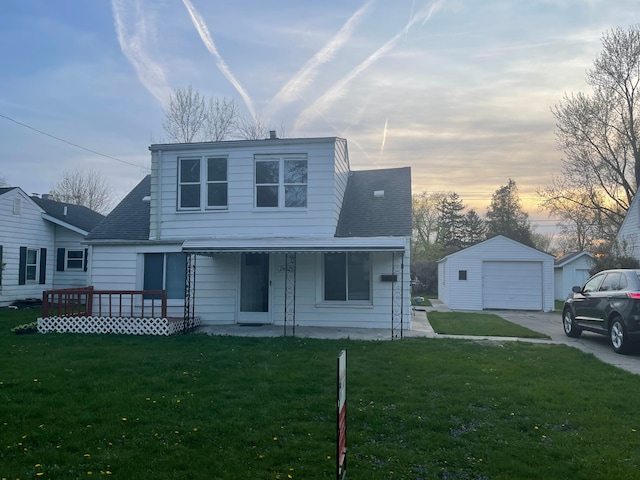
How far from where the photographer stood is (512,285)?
20.0 m

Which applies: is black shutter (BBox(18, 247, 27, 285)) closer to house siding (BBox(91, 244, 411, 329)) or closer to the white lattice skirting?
house siding (BBox(91, 244, 411, 329))

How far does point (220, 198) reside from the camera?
529 inches

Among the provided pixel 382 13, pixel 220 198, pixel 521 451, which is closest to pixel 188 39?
pixel 220 198

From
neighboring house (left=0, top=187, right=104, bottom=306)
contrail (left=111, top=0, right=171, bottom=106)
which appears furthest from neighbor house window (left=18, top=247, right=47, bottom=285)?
contrail (left=111, top=0, right=171, bottom=106)

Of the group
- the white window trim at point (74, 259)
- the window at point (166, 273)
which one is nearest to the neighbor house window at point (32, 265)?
the white window trim at point (74, 259)

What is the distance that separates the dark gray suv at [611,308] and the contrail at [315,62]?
8.35m

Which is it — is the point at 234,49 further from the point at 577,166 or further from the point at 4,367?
the point at 577,166

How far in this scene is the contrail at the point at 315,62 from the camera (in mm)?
11492

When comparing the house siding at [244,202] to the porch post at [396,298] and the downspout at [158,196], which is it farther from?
the porch post at [396,298]

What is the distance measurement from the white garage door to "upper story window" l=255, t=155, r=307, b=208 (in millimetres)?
10682

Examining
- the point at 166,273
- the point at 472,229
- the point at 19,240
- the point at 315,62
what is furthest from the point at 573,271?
the point at 19,240

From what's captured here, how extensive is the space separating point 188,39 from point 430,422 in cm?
1262

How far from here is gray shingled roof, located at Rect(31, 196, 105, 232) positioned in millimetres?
21094

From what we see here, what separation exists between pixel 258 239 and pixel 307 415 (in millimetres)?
7857
